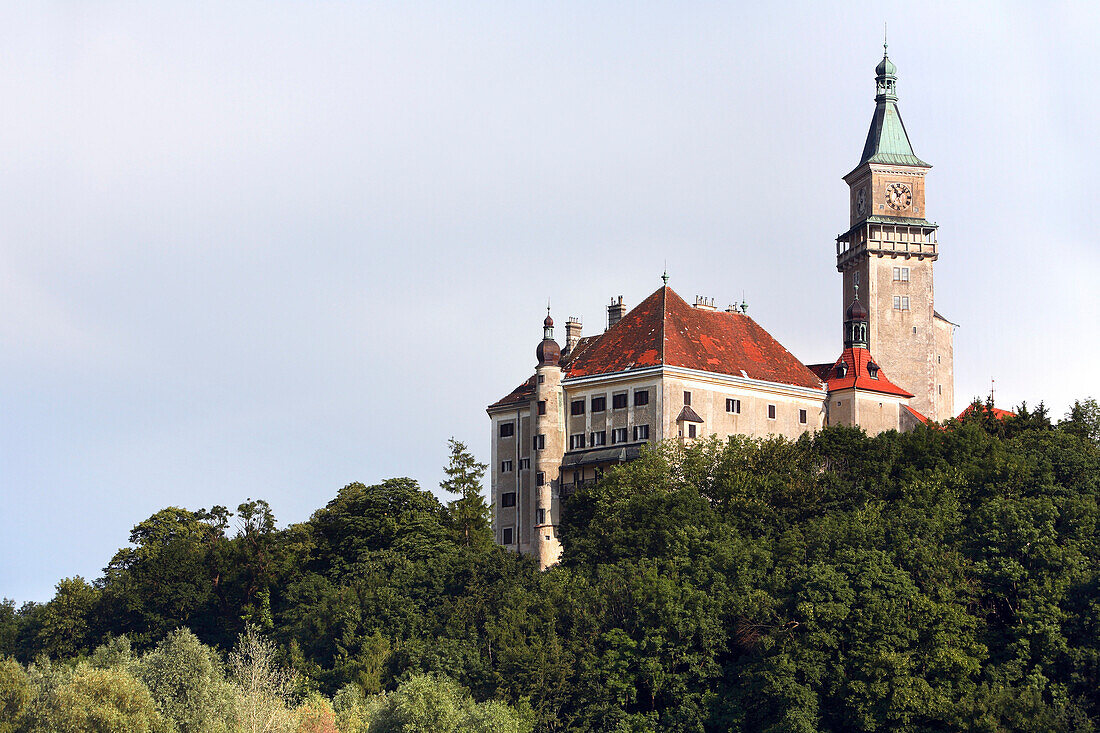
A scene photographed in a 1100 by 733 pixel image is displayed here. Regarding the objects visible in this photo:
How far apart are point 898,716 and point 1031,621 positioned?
25.8 ft

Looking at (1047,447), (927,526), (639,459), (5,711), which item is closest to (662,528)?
(639,459)

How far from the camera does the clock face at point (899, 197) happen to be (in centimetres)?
11256

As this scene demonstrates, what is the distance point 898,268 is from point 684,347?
2087cm

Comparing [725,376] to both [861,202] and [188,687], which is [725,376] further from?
[188,687]

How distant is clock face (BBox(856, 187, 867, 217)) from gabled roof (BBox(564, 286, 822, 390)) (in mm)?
13252

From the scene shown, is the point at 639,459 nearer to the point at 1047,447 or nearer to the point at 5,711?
the point at 1047,447

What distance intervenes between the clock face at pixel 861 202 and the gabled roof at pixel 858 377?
11895 millimetres

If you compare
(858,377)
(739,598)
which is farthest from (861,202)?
(739,598)

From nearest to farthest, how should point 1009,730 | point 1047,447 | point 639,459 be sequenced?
1. point 1009,730
2. point 1047,447
3. point 639,459

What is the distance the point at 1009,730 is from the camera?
6675 cm

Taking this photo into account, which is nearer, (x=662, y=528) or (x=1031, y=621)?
Result: (x=1031, y=621)

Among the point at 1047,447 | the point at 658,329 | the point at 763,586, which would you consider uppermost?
the point at 658,329

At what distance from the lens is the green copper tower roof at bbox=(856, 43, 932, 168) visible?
113 metres

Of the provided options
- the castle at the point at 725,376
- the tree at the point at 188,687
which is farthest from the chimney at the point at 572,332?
the tree at the point at 188,687
